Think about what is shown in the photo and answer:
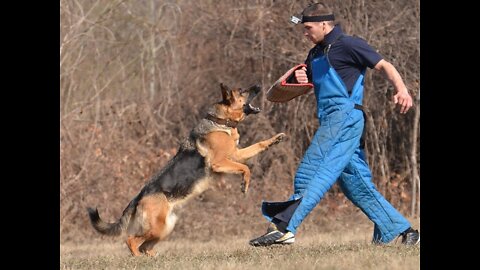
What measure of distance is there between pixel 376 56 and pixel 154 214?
2.79m

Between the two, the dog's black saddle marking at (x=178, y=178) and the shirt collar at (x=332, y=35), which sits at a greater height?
the shirt collar at (x=332, y=35)

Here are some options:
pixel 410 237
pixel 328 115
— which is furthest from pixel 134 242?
pixel 410 237

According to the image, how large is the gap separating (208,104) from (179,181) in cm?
569

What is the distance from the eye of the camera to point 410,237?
7.08 m

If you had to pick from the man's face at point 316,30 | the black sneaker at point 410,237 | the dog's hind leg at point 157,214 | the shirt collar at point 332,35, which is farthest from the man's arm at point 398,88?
the dog's hind leg at point 157,214

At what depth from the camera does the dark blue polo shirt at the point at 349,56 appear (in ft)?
21.4

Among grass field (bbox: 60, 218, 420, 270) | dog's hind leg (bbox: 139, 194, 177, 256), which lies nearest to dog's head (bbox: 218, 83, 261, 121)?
dog's hind leg (bbox: 139, 194, 177, 256)

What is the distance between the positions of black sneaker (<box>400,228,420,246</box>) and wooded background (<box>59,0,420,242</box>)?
17.8 feet

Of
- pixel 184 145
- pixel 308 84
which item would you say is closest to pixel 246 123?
pixel 184 145

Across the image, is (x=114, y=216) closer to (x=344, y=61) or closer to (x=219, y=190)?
(x=219, y=190)

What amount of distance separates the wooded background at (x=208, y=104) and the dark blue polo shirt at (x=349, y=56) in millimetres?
5637

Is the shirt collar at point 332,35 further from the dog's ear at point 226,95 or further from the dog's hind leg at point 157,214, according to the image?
the dog's hind leg at point 157,214

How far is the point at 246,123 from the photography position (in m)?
13.3

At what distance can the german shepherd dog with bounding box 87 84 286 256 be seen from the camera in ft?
26.3
